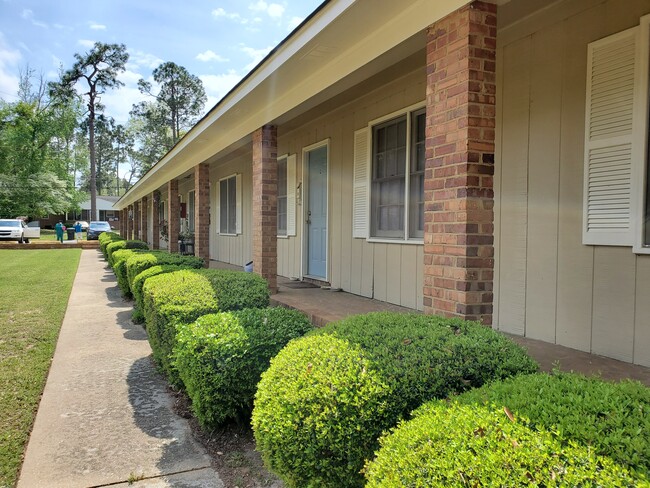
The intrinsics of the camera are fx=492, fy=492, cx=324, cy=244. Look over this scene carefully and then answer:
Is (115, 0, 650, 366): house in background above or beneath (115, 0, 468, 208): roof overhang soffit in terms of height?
beneath

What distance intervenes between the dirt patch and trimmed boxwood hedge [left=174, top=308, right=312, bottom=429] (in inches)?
3.4

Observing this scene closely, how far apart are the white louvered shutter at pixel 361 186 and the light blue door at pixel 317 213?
109 centimetres

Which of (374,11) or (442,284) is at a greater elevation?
(374,11)

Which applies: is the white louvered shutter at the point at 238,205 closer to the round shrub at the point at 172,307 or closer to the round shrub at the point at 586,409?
the round shrub at the point at 172,307

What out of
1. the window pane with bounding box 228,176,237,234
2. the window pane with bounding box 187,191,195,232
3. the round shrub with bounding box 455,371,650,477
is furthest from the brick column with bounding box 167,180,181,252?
the round shrub with bounding box 455,371,650,477

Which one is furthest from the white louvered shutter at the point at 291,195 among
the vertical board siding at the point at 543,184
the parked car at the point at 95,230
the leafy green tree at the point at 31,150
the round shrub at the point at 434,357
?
the leafy green tree at the point at 31,150

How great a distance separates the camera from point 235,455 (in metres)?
2.96

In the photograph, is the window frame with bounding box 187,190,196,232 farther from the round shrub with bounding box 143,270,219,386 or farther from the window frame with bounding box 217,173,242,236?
the round shrub with bounding box 143,270,219,386

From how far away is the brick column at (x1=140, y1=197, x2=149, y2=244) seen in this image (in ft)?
68.6

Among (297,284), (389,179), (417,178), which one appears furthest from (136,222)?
(417,178)

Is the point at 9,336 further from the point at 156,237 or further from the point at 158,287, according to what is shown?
the point at 156,237

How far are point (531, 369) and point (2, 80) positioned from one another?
46.1 meters

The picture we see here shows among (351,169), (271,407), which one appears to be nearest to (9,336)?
(351,169)

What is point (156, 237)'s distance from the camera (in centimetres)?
1616
